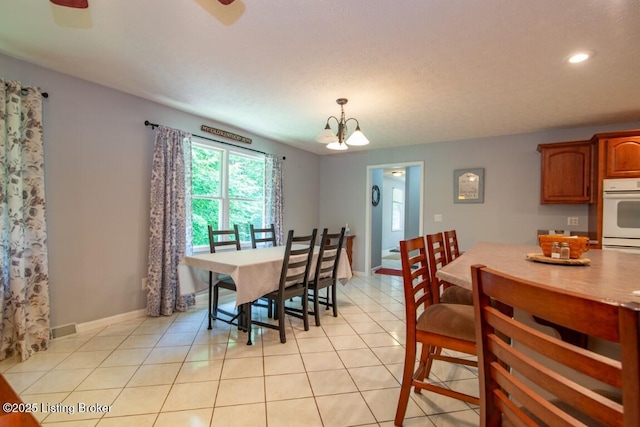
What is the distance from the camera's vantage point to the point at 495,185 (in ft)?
13.9

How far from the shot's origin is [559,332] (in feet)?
3.77

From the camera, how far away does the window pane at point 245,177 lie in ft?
13.7

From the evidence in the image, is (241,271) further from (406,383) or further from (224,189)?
(224,189)

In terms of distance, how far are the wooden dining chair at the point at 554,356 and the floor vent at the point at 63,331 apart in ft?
10.7

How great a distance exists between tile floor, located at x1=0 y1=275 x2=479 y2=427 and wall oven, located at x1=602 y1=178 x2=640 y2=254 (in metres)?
2.40

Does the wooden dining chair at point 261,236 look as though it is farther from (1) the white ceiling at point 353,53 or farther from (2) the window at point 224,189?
(1) the white ceiling at point 353,53

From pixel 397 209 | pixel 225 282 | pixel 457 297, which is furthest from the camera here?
pixel 397 209

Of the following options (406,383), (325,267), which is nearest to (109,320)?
(325,267)

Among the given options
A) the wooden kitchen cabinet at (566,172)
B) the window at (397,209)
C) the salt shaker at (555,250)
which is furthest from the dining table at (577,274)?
the window at (397,209)

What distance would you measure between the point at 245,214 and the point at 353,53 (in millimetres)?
2894

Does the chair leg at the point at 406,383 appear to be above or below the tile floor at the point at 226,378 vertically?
above

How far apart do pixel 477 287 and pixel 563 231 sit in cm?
409

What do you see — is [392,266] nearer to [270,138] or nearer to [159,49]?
[270,138]

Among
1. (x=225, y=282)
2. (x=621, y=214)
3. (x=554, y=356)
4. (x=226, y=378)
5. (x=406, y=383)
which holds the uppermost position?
(x=621, y=214)
